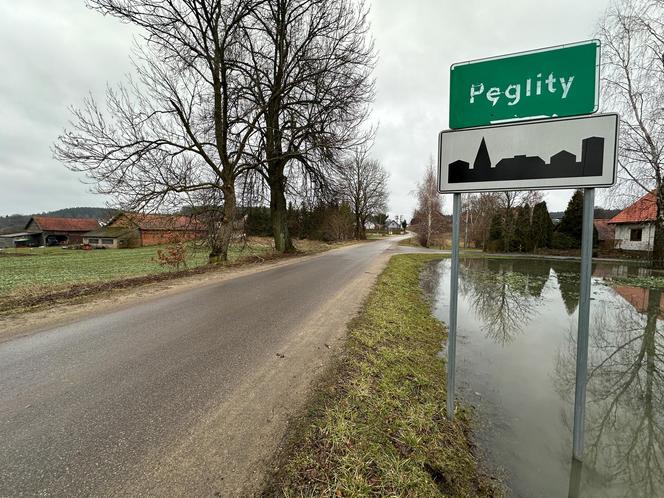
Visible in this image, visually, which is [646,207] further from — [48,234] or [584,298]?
[48,234]

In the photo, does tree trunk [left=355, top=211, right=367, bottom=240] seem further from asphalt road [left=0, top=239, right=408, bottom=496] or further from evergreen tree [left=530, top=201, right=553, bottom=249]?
asphalt road [left=0, top=239, right=408, bottom=496]

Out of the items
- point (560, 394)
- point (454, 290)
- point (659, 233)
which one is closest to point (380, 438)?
point (454, 290)

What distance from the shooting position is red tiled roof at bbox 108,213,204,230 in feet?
33.9

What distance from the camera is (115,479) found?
5.95 feet

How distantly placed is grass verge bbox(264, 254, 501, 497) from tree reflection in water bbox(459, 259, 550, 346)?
307cm

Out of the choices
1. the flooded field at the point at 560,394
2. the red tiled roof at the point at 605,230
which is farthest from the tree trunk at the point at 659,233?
the red tiled roof at the point at 605,230

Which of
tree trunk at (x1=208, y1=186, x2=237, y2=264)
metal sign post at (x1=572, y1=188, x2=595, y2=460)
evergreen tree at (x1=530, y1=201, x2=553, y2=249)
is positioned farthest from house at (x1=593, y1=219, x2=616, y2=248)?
metal sign post at (x1=572, y1=188, x2=595, y2=460)

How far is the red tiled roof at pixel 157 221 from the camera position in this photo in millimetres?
10344

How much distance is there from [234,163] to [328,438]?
12.9 metres

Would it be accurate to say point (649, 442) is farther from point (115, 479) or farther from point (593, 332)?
point (115, 479)

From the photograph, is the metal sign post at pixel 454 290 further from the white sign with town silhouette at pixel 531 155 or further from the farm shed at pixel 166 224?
the farm shed at pixel 166 224

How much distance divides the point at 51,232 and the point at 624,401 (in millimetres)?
88838

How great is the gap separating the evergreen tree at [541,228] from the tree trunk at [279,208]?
25.5m

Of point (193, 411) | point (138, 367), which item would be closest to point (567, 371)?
point (193, 411)
